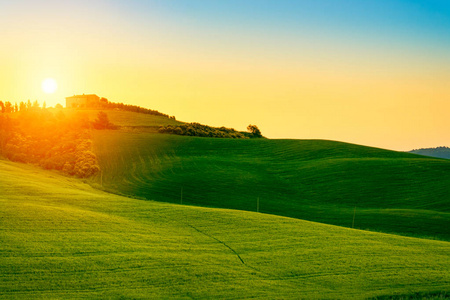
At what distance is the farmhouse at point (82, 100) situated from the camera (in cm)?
10956

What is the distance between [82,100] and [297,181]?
281 feet

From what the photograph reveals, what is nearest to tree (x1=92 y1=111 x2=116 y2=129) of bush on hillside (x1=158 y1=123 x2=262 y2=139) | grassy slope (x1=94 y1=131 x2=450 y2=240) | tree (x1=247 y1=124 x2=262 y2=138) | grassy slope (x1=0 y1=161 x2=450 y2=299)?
grassy slope (x1=94 y1=131 x2=450 y2=240)

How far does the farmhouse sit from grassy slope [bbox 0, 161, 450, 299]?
9059 cm

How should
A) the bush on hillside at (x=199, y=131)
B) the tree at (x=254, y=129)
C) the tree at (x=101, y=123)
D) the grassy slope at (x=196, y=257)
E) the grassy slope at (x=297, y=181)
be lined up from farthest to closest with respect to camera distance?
the tree at (x=254, y=129)
the bush on hillside at (x=199, y=131)
the tree at (x=101, y=123)
the grassy slope at (x=297, y=181)
the grassy slope at (x=196, y=257)

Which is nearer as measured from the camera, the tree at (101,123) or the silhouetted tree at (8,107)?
the tree at (101,123)

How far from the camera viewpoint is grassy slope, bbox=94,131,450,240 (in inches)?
1334

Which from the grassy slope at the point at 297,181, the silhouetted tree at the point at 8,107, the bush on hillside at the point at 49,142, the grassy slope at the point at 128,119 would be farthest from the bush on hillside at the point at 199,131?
the silhouetted tree at the point at 8,107

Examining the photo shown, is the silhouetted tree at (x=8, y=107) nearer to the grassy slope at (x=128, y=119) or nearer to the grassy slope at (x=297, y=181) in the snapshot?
the grassy slope at (x=128, y=119)

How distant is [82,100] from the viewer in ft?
378

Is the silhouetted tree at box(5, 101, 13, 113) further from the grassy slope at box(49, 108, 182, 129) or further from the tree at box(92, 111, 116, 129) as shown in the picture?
the tree at box(92, 111, 116, 129)

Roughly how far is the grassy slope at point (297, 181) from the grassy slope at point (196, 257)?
13.1 metres

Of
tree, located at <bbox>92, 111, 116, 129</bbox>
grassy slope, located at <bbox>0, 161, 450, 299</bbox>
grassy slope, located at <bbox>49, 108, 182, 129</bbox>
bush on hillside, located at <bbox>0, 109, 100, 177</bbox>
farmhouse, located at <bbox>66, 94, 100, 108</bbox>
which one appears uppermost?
farmhouse, located at <bbox>66, 94, 100, 108</bbox>

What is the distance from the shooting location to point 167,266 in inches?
599

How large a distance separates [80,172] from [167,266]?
32.6m
